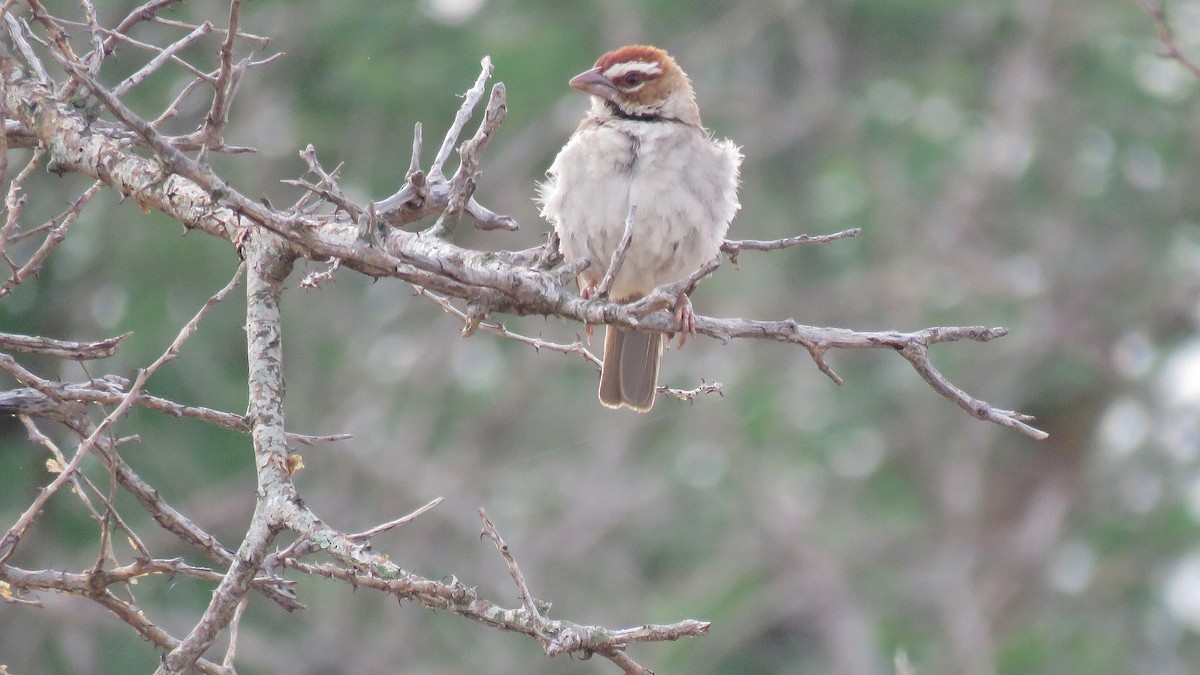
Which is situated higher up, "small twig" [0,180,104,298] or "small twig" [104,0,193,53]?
"small twig" [104,0,193,53]

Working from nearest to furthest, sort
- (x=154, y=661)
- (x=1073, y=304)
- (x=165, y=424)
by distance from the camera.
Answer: (x=165, y=424), (x=154, y=661), (x=1073, y=304)

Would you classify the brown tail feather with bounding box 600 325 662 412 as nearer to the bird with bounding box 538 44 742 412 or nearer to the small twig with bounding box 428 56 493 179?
the bird with bounding box 538 44 742 412

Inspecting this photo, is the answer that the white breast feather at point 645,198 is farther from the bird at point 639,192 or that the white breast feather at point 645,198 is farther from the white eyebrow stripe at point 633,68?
the white eyebrow stripe at point 633,68

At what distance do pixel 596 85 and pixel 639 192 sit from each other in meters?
0.71

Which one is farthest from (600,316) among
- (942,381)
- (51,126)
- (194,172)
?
(51,126)

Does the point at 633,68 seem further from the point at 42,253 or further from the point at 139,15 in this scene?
the point at 42,253

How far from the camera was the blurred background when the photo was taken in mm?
10898

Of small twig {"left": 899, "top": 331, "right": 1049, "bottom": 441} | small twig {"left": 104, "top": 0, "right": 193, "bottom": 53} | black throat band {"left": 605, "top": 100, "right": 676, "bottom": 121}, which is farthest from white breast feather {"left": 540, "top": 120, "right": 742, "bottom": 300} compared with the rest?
small twig {"left": 104, "top": 0, "right": 193, "bottom": 53}

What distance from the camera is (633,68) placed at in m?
5.22

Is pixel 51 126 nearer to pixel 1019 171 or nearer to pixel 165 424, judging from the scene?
pixel 165 424

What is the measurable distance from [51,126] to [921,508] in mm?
11185

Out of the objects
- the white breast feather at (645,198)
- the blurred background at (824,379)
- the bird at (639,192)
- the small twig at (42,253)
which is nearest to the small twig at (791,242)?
the bird at (639,192)

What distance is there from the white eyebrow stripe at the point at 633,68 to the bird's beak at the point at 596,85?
1.3 inches

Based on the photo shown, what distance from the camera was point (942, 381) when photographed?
3.01 metres
